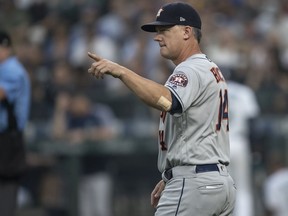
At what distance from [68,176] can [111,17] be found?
342 centimetres

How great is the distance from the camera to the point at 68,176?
42.6ft

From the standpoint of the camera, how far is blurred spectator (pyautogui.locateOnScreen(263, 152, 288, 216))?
12.6 meters

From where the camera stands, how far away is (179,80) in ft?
19.3

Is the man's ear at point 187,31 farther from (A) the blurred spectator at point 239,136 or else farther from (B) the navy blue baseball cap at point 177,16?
(A) the blurred spectator at point 239,136

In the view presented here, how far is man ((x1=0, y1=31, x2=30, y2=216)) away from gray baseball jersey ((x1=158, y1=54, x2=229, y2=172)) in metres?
2.38

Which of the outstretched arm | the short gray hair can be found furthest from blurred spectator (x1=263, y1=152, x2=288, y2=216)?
the outstretched arm

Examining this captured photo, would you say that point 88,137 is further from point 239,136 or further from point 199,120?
point 199,120

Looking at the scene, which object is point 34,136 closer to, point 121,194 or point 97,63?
point 121,194

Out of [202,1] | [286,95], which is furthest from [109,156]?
[202,1]

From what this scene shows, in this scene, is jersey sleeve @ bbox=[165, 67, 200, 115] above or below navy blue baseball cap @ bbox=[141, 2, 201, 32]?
below

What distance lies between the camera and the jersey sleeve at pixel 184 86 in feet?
19.2

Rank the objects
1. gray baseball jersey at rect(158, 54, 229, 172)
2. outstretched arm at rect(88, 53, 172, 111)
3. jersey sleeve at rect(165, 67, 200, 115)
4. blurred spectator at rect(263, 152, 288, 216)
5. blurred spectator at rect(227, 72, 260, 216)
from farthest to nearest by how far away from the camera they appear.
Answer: blurred spectator at rect(263, 152, 288, 216) < blurred spectator at rect(227, 72, 260, 216) < gray baseball jersey at rect(158, 54, 229, 172) < jersey sleeve at rect(165, 67, 200, 115) < outstretched arm at rect(88, 53, 172, 111)

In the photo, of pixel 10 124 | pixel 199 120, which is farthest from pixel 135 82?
pixel 10 124

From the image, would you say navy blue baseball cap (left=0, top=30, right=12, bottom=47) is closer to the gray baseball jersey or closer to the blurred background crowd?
the gray baseball jersey
